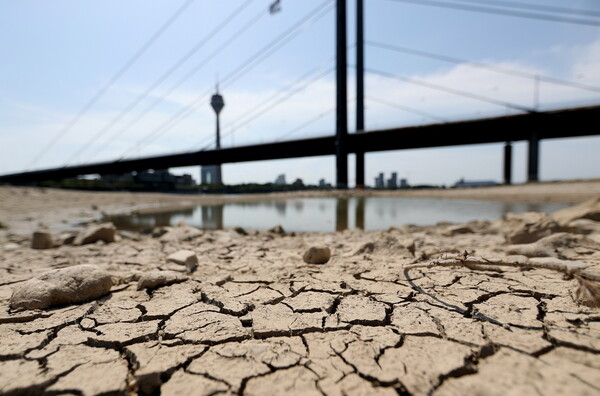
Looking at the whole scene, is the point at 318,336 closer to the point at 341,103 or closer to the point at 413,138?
the point at 413,138

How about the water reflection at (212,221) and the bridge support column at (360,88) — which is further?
the bridge support column at (360,88)

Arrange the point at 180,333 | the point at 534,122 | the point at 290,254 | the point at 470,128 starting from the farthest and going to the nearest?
the point at 470,128 < the point at 534,122 < the point at 290,254 < the point at 180,333

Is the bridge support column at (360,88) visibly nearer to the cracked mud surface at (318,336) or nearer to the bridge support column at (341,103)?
the bridge support column at (341,103)

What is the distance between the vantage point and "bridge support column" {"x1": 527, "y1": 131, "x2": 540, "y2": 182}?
16141mm

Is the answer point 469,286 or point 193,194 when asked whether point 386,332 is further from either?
point 193,194

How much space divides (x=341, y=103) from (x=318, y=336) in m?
19.6

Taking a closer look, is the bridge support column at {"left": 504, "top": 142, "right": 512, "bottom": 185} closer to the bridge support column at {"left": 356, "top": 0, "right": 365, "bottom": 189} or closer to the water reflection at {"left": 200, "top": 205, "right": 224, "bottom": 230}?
the bridge support column at {"left": 356, "top": 0, "right": 365, "bottom": 189}

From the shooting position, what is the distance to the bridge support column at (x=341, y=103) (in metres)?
17.6

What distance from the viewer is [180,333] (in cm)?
123

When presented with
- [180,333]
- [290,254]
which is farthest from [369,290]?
[290,254]

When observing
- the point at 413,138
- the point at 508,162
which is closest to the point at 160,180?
the point at 413,138

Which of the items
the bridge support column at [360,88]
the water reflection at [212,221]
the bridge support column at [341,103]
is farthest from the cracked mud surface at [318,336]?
the bridge support column at [360,88]

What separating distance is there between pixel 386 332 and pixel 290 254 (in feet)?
5.40

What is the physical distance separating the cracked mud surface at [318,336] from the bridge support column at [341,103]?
15144 mm
